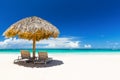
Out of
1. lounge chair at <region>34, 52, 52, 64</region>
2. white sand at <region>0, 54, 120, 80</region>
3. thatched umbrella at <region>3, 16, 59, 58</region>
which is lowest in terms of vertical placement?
white sand at <region>0, 54, 120, 80</region>

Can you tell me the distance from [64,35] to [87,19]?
31.8 feet

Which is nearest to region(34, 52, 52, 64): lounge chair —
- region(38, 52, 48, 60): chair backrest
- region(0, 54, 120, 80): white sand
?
region(38, 52, 48, 60): chair backrest

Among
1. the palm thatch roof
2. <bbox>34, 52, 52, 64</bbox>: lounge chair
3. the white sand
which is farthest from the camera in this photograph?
<bbox>34, 52, 52, 64</bbox>: lounge chair

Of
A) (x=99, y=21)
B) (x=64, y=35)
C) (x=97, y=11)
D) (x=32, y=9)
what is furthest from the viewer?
(x=64, y=35)

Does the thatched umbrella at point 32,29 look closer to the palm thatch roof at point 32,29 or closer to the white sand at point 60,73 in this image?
the palm thatch roof at point 32,29

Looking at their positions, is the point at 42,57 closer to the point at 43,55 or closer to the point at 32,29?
the point at 43,55

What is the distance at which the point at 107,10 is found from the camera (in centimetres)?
1944

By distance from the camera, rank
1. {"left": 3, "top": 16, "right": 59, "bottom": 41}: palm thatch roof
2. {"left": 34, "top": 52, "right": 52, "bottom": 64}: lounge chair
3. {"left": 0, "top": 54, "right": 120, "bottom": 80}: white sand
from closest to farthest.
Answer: {"left": 0, "top": 54, "right": 120, "bottom": 80}: white sand
{"left": 3, "top": 16, "right": 59, "bottom": 41}: palm thatch roof
{"left": 34, "top": 52, "right": 52, "bottom": 64}: lounge chair

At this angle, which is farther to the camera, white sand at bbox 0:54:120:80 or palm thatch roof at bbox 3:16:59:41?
palm thatch roof at bbox 3:16:59:41

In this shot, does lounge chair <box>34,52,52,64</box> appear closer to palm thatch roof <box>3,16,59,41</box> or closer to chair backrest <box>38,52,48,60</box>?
chair backrest <box>38,52,48,60</box>

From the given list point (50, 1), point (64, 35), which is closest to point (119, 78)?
point (50, 1)

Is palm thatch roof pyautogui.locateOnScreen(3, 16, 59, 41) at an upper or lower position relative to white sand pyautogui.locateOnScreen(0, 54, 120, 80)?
upper

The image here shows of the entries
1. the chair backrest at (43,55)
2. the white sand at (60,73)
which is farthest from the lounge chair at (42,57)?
the white sand at (60,73)

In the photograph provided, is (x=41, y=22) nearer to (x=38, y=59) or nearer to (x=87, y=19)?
(x=38, y=59)
